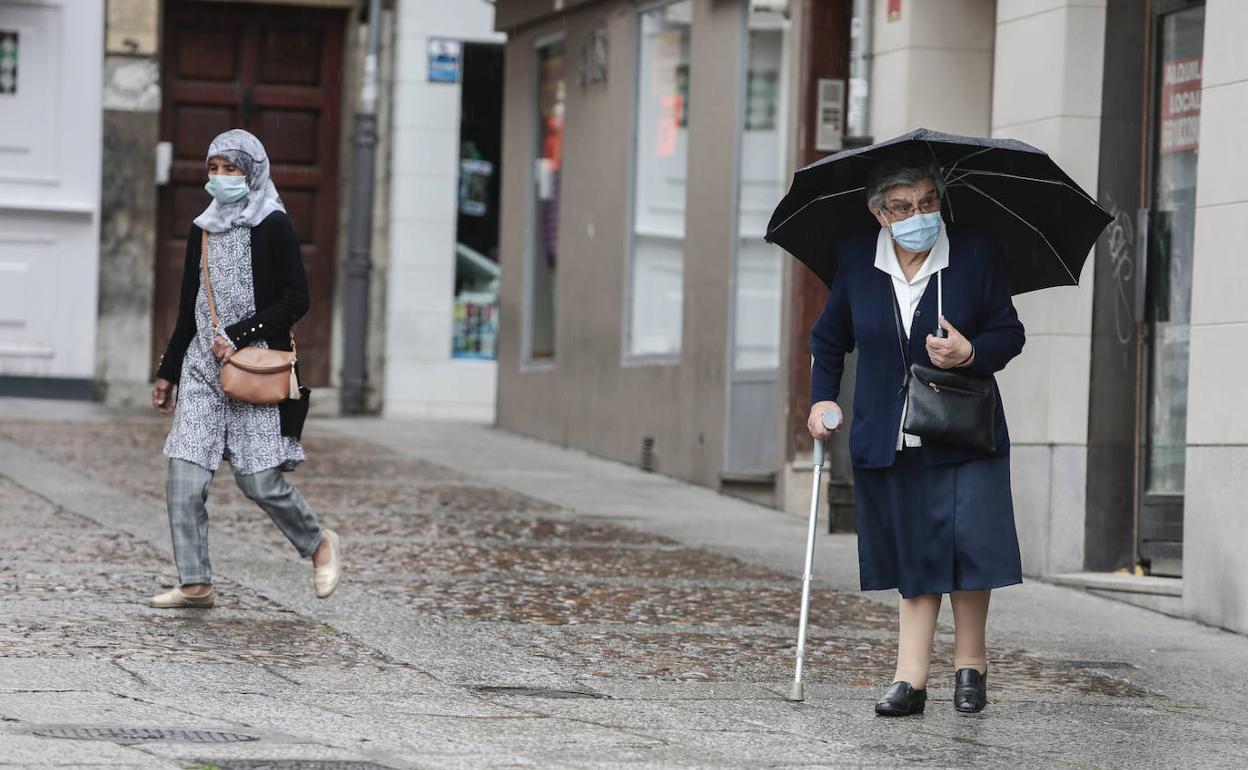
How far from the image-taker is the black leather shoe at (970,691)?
7.02 metres

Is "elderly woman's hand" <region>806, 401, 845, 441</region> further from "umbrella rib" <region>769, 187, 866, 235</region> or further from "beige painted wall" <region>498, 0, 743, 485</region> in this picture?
"beige painted wall" <region>498, 0, 743, 485</region>

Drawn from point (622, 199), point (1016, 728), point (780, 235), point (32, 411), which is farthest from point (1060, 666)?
point (32, 411)

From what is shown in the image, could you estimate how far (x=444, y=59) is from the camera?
64.7 feet

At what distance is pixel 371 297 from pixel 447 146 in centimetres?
143

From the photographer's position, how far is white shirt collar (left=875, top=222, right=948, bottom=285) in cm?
707

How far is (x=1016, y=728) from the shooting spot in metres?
Answer: 6.80

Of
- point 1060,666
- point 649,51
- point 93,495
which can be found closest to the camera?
point 1060,666

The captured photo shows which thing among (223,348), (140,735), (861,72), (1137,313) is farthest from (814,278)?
(140,735)

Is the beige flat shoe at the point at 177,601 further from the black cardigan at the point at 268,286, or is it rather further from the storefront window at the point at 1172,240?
the storefront window at the point at 1172,240

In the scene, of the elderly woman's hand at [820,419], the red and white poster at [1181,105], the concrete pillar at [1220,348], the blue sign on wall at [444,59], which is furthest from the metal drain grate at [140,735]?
the blue sign on wall at [444,59]

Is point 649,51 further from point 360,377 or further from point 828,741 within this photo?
point 828,741

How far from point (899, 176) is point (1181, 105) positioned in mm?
4174

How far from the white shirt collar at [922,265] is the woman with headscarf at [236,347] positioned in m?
2.46

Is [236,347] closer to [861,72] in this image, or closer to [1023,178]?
[1023,178]
